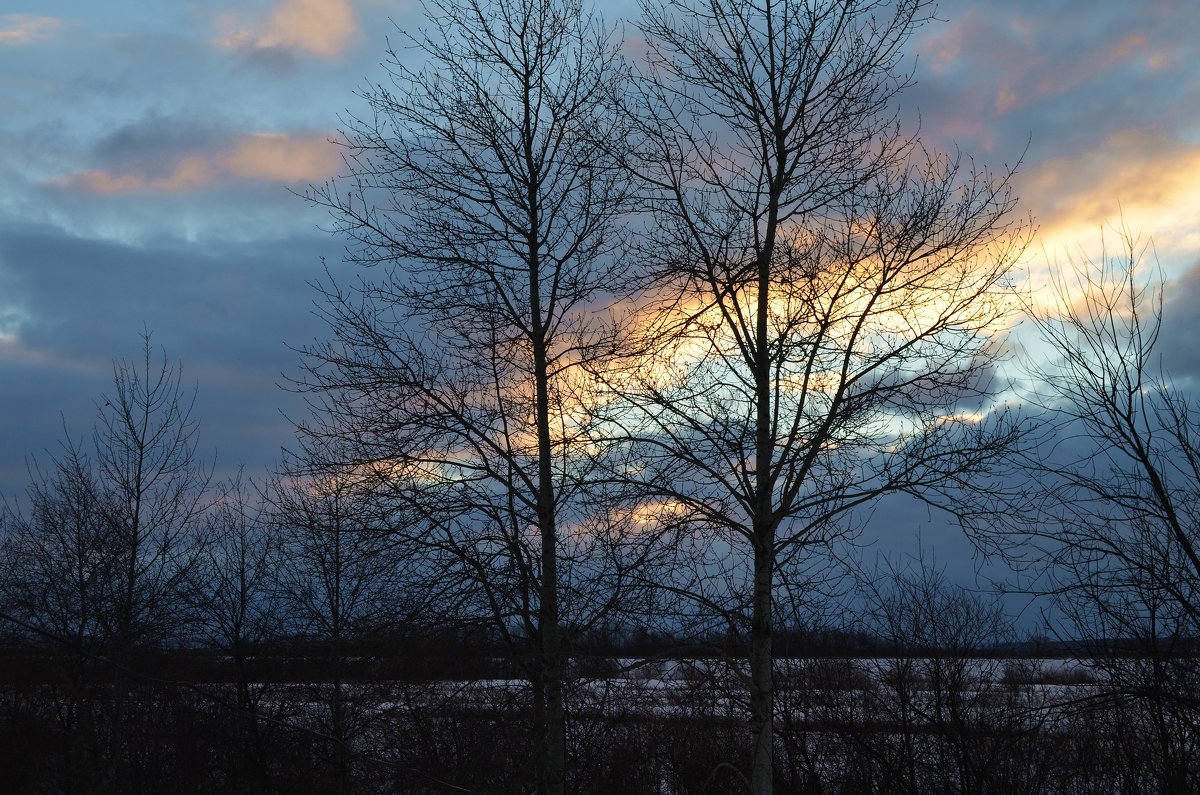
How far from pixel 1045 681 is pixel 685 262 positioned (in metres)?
10.9

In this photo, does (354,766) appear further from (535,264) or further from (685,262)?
(685,262)

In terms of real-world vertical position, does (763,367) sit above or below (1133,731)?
above

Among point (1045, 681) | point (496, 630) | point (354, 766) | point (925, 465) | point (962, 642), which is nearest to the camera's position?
point (925, 465)

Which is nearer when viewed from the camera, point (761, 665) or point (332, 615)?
point (761, 665)

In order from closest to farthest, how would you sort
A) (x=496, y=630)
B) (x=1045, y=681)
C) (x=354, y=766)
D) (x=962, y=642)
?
(x=496, y=630) → (x=1045, y=681) → (x=354, y=766) → (x=962, y=642)

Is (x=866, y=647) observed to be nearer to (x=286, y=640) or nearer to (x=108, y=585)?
(x=286, y=640)

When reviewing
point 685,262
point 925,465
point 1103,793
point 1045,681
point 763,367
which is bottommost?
point 1103,793

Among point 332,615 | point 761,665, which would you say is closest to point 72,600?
point 332,615

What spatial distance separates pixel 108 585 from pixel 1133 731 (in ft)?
64.2

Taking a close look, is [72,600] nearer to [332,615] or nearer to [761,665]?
[332,615]

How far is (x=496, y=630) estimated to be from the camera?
10.9 metres

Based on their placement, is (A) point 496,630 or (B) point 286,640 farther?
(B) point 286,640

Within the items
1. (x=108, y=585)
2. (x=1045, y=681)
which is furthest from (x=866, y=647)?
(x=108, y=585)

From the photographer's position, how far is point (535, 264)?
11531mm
